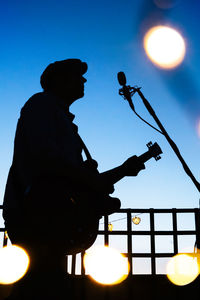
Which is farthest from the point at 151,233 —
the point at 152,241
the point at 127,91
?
the point at 127,91

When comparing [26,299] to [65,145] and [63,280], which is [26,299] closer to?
[63,280]

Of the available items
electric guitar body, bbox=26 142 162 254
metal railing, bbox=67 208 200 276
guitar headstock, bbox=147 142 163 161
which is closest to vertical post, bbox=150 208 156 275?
metal railing, bbox=67 208 200 276

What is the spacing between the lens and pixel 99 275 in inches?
174

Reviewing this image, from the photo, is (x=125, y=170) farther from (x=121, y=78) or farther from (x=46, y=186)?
(x=121, y=78)

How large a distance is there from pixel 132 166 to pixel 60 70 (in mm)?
635

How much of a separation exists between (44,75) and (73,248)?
939mm

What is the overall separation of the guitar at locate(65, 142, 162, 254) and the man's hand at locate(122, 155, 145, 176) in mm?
161

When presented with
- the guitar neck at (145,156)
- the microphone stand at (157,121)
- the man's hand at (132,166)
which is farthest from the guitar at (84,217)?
the microphone stand at (157,121)

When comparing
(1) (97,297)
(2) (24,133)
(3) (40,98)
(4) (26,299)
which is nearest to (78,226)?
(4) (26,299)

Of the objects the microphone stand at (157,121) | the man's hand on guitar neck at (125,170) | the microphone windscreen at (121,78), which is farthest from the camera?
the microphone windscreen at (121,78)

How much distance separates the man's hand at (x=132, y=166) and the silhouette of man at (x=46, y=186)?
0.13 m

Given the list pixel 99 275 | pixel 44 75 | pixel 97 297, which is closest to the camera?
pixel 44 75

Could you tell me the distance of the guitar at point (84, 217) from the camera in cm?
138

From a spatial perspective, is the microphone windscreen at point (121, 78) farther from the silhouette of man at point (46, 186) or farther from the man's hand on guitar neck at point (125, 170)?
the silhouette of man at point (46, 186)
